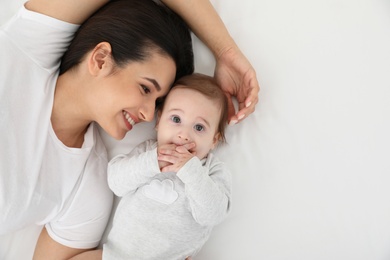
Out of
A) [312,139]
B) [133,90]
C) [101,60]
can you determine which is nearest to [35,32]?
[101,60]

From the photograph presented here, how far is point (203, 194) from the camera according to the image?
45.6 inches

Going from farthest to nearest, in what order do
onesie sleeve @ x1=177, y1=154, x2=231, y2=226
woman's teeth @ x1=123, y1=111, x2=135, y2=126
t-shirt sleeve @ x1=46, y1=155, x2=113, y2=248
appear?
t-shirt sleeve @ x1=46, y1=155, x2=113, y2=248, woman's teeth @ x1=123, y1=111, x2=135, y2=126, onesie sleeve @ x1=177, y1=154, x2=231, y2=226

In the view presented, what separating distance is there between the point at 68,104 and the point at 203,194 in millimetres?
598

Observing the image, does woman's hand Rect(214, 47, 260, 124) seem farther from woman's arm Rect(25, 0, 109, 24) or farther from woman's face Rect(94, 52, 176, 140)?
woman's arm Rect(25, 0, 109, 24)

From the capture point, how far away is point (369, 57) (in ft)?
4.55

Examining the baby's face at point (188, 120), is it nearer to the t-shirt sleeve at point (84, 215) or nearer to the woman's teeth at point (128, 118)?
A: the woman's teeth at point (128, 118)

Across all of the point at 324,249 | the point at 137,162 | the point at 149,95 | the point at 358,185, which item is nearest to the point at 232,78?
the point at 149,95

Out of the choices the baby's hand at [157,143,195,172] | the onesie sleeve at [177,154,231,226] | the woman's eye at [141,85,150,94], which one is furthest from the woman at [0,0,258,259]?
the onesie sleeve at [177,154,231,226]

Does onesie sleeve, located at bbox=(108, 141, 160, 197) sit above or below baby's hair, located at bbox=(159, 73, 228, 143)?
below

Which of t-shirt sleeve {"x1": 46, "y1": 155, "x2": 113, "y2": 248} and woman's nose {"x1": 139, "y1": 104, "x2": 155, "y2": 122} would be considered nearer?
woman's nose {"x1": 139, "y1": 104, "x2": 155, "y2": 122}

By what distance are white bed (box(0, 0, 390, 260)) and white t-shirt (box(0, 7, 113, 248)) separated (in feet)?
1.66

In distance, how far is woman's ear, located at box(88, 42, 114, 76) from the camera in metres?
1.18

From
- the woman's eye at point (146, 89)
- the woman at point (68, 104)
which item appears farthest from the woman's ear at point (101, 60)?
the woman's eye at point (146, 89)

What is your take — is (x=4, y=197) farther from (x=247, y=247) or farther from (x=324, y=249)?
(x=324, y=249)
